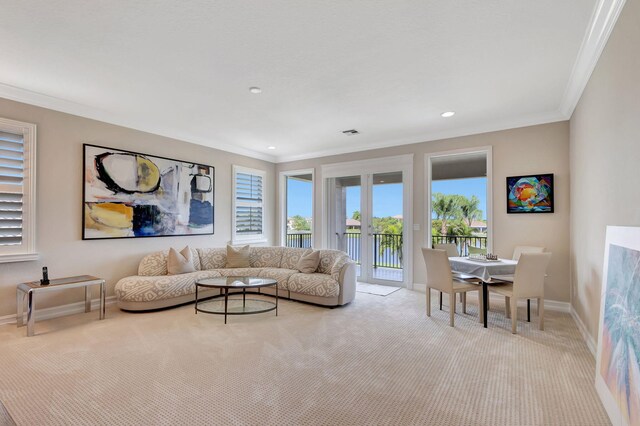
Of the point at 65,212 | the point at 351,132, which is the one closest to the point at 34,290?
Answer: the point at 65,212

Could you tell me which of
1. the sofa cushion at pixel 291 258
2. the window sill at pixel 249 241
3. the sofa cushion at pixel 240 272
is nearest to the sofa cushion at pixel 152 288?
the sofa cushion at pixel 240 272

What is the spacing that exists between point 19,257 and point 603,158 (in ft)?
19.6

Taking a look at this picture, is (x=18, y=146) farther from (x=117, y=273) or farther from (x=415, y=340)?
(x=415, y=340)

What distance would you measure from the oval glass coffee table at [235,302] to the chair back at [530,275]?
2.81m

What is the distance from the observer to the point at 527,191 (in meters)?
4.57

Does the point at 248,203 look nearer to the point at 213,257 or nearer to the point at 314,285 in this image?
the point at 213,257

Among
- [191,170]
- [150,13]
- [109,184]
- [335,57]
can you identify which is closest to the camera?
[150,13]

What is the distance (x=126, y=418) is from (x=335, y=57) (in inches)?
124

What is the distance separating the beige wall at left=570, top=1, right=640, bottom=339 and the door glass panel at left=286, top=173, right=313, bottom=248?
4.78 meters

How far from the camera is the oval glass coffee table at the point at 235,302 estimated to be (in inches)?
154

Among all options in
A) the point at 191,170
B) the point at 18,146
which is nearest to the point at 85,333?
the point at 18,146

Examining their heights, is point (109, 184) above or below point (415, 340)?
above

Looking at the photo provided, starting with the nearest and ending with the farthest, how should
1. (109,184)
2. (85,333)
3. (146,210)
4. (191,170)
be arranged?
(85,333) → (109,184) → (146,210) → (191,170)

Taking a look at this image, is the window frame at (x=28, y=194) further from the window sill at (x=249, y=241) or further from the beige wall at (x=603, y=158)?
the beige wall at (x=603, y=158)
